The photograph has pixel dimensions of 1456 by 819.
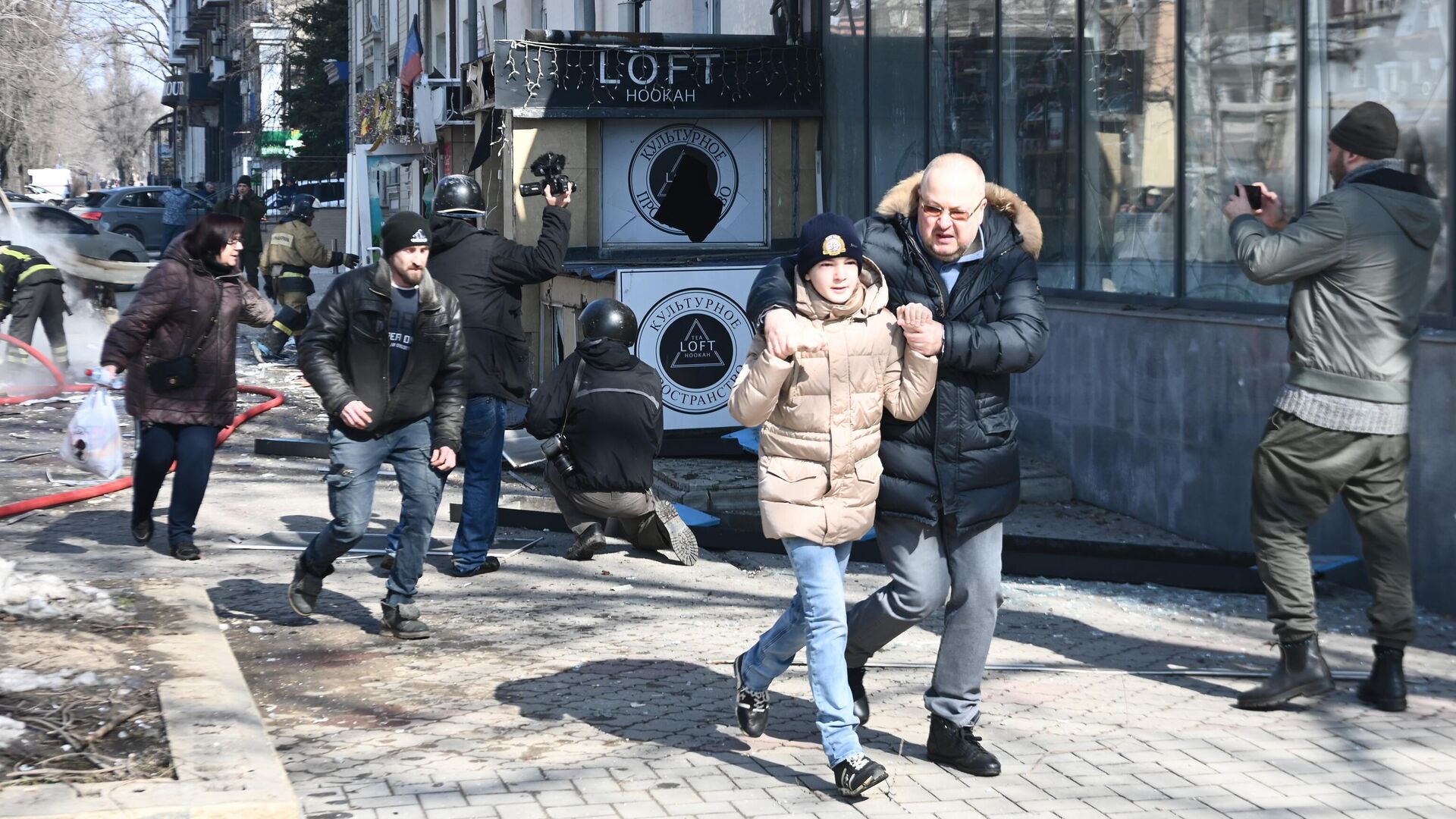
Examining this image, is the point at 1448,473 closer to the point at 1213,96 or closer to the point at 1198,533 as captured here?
the point at 1198,533

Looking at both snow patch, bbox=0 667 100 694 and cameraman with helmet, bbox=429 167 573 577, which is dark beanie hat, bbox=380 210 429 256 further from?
snow patch, bbox=0 667 100 694

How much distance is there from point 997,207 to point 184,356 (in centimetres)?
484

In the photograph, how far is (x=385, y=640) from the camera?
6.90m

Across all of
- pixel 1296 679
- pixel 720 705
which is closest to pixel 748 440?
pixel 720 705

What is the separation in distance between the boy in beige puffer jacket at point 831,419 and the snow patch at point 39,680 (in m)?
2.30

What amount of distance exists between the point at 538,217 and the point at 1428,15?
805cm

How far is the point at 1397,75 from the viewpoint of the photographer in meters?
7.80

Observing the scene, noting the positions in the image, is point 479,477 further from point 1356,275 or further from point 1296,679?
point 1356,275

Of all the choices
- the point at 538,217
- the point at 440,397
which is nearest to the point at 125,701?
the point at 440,397

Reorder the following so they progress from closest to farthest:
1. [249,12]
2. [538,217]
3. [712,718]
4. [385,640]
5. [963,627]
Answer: [963,627]
[712,718]
[385,640]
[538,217]
[249,12]

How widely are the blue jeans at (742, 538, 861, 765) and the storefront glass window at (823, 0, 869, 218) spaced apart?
9.04 metres

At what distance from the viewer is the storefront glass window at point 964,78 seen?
11.7 meters

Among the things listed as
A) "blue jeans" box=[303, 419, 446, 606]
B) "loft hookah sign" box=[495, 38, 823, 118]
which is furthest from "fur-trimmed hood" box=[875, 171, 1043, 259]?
"loft hookah sign" box=[495, 38, 823, 118]

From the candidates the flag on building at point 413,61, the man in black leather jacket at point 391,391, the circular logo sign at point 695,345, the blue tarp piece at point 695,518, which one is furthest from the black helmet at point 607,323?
the flag on building at point 413,61
